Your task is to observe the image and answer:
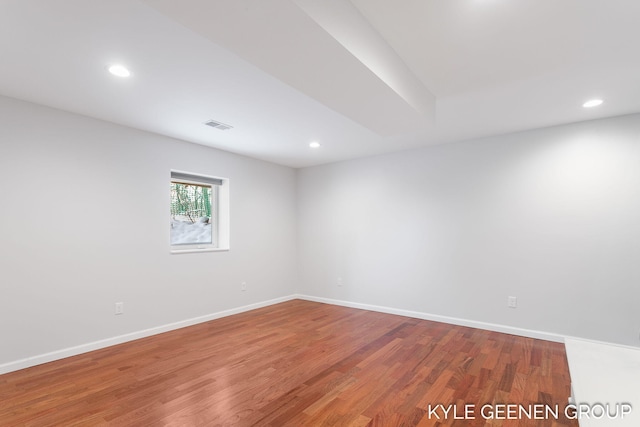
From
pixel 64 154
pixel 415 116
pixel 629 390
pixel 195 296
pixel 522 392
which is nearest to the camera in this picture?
pixel 629 390

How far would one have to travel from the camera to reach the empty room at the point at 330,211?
5.62 ft

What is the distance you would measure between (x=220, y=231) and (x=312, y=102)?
2.62 meters

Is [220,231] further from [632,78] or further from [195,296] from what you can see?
[632,78]

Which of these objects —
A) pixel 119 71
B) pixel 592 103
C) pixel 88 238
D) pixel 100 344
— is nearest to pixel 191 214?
pixel 88 238

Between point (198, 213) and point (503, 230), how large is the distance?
13.2 feet

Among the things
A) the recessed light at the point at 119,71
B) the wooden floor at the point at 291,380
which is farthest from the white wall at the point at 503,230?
the recessed light at the point at 119,71

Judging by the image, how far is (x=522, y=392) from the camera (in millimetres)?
2254

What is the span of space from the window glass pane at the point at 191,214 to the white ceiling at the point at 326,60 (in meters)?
1.16

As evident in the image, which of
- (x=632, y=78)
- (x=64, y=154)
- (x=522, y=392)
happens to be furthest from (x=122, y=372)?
(x=632, y=78)

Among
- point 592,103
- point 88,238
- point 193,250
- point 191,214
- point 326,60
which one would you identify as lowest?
point 193,250

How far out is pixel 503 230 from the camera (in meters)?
3.71

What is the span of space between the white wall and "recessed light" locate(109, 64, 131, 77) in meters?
3.41

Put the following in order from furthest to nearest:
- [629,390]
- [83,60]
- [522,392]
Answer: [522,392] → [83,60] → [629,390]

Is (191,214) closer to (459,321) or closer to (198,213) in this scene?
(198,213)
